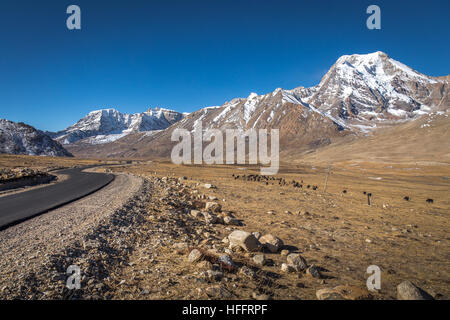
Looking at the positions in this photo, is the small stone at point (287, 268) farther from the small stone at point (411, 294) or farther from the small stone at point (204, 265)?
the small stone at point (411, 294)

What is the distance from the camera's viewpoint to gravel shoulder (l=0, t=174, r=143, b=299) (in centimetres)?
625

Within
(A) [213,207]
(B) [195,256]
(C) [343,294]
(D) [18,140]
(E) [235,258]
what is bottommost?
(A) [213,207]

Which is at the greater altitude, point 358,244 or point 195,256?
point 195,256

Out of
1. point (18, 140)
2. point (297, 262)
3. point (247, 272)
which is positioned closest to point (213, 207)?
point (297, 262)

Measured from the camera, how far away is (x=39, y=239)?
9227 mm

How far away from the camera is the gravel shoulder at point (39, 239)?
625 cm

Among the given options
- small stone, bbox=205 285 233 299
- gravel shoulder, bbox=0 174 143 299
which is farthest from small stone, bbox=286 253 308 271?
gravel shoulder, bbox=0 174 143 299

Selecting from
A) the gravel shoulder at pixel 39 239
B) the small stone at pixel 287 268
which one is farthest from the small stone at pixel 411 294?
the gravel shoulder at pixel 39 239

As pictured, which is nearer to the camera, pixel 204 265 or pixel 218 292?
pixel 218 292

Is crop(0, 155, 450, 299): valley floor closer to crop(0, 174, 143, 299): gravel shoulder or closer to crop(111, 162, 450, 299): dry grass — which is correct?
crop(111, 162, 450, 299): dry grass

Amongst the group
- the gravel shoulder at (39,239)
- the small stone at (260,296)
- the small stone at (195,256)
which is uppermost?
the gravel shoulder at (39,239)

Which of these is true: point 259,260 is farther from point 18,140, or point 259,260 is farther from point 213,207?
point 18,140

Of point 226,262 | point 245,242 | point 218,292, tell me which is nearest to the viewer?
point 218,292
